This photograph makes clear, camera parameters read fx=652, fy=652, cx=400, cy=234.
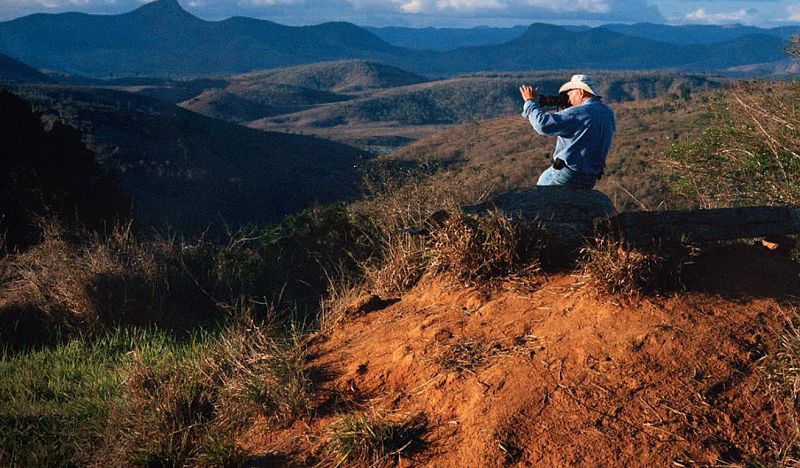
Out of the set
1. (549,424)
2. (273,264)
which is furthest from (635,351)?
(273,264)

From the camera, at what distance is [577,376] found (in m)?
3.16

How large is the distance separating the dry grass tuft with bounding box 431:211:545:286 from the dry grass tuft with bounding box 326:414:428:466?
51.1 inches

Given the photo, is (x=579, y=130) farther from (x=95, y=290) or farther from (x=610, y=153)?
(x=610, y=153)

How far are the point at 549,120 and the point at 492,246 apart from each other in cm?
121

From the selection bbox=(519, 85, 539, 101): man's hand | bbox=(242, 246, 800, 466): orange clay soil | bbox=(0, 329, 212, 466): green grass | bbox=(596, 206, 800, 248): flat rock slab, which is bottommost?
bbox=(0, 329, 212, 466): green grass

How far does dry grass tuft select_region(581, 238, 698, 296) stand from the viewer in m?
3.53

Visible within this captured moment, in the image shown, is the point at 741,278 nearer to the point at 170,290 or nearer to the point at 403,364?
the point at 403,364

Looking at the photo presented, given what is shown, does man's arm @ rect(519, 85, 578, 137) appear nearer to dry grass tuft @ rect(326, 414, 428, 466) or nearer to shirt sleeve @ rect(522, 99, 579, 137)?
shirt sleeve @ rect(522, 99, 579, 137)

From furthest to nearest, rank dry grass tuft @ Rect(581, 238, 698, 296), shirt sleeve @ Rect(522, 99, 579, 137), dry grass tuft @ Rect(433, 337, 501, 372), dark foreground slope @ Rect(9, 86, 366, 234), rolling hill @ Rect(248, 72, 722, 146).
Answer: rolling hill @ Rect(248, 72, 722, 146) → dark foreground slope @ Rect(9, 86, 366, 234) → shirt sleeve @ Rect(522, 99, 579, 137) → dry grass tuft @ Rect(581, 238, 698, 296) → dry grass tuft @ Rect(433, 337, 501, 372)

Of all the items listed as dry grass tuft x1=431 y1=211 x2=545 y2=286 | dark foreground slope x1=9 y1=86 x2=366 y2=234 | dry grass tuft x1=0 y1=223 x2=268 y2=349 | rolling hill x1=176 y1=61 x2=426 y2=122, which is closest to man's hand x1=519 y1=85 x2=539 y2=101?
dry grass tuft x1=431 y1=211 x2=545 y2=286

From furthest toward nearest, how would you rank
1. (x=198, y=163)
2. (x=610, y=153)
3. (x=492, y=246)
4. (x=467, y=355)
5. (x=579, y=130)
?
(x=198, y=163) < (x=610, y=153) < (x=579, y=130) < (x=492, y=246) < (x=467, y=355)

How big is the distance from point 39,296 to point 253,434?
331 cm

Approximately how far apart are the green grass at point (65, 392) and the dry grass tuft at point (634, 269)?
102 inches

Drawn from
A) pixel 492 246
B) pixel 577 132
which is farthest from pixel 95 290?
pixel 577 132
